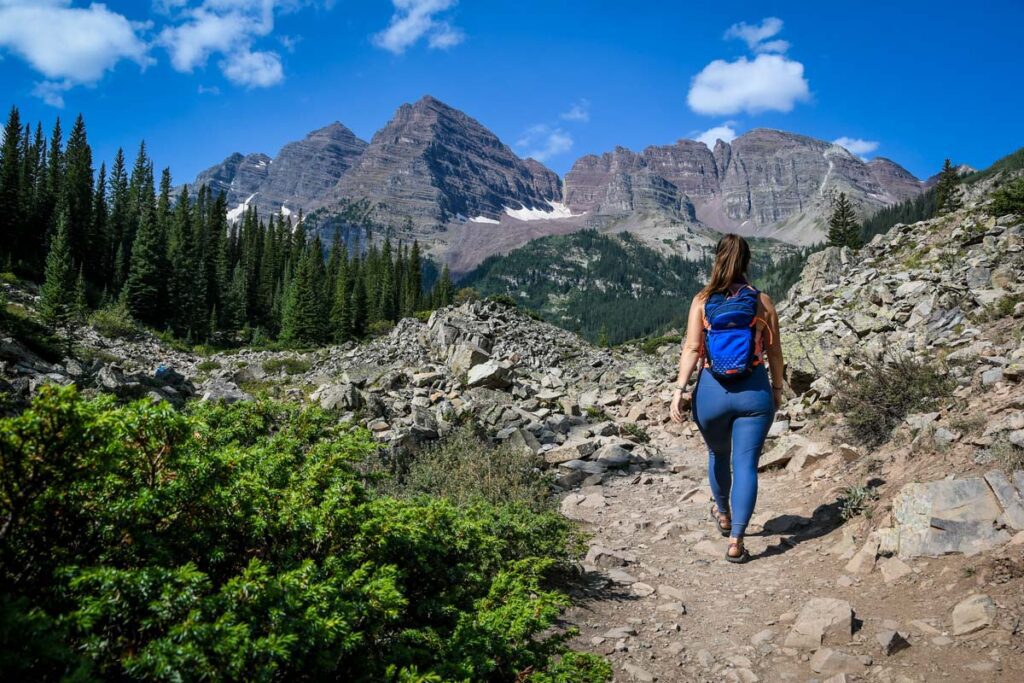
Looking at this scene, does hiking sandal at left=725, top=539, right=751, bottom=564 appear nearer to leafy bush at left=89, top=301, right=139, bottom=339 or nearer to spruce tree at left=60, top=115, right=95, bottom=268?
leafy bush at left=89, top=301, right=139, bottom=339

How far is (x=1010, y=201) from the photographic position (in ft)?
56.6

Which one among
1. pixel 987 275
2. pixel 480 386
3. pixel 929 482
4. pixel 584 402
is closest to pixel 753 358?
pixel 929 482

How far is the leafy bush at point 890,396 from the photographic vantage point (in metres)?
6.91

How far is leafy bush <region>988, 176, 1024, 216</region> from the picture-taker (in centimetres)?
1669

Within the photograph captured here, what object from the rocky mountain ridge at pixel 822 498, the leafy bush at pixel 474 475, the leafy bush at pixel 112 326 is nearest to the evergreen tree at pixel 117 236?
the leafy bush at pixel 112 326

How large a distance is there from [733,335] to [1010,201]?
18.7 meters

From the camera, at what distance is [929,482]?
4.88 metres

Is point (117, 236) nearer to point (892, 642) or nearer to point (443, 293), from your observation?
point (443, 293)

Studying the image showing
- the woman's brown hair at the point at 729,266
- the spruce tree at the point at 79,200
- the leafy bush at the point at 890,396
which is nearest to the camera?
the woman's brown hair at the point at 729,266

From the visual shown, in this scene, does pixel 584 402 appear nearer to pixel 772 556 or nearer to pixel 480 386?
pixel 480 386

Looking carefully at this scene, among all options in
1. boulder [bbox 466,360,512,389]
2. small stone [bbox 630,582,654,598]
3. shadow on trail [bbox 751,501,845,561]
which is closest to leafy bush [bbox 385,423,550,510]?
small stone [bbox 630,582,654,598]

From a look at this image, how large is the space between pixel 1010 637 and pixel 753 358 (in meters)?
2.45

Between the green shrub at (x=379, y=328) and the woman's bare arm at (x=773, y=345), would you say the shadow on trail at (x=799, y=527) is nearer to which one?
the woman's bare arm at (x=773, y=345)

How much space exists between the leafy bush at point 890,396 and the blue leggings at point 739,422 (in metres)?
2.82
